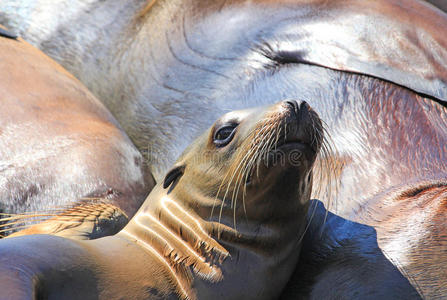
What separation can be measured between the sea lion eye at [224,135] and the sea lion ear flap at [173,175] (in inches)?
8.0

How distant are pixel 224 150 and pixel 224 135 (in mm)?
72

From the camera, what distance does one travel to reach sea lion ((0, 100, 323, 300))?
2170 mm

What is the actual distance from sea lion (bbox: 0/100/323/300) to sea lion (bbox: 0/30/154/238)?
458mm

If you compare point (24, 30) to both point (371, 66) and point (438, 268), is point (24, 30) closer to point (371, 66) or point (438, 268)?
point (371, 66)

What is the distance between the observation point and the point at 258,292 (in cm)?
230

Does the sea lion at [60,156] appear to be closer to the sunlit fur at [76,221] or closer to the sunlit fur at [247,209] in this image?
the sunlit fur at [76,221]

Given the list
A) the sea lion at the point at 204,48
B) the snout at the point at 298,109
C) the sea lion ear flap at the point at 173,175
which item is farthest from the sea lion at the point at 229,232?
the sea lion at the point at 204,48

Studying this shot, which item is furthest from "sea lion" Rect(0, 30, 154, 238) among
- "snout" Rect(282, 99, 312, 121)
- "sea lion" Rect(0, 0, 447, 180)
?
"snout" Rect(282, 99, 312, 121)

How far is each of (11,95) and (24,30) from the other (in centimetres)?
93

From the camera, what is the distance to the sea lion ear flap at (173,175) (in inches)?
103

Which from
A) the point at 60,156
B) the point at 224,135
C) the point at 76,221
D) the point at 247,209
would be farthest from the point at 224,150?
the point at 60,156

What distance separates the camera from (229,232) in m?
2.32

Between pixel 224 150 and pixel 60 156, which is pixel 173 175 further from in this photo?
pixel 60 156

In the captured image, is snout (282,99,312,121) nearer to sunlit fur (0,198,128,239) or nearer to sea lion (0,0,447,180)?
sea lion (0,0,447,180)
